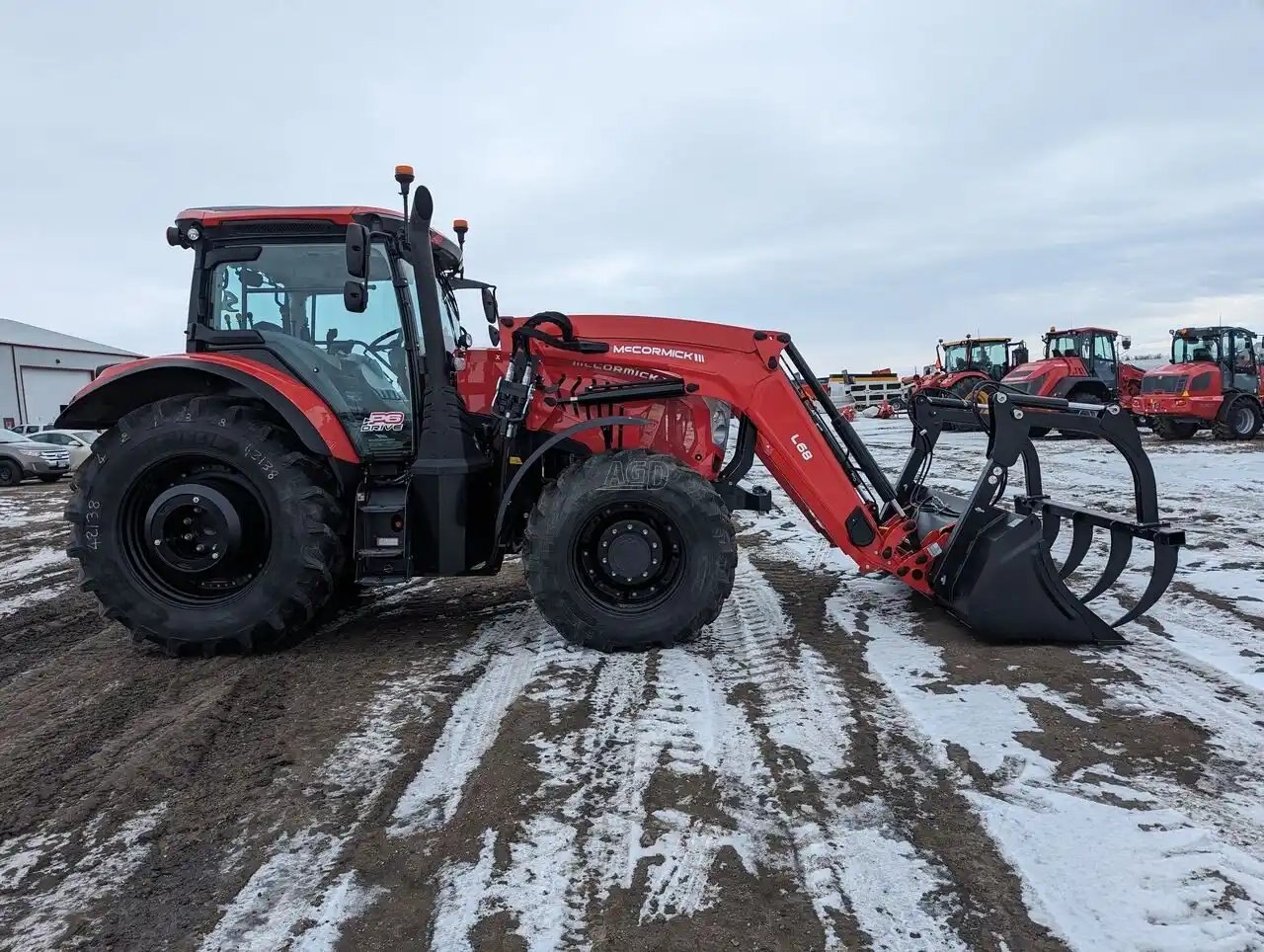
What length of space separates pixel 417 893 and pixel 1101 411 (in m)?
3.75

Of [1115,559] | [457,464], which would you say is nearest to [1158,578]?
[1115,559]

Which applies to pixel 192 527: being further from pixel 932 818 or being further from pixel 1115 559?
pixel 1115 559

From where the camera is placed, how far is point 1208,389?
57.2 feet

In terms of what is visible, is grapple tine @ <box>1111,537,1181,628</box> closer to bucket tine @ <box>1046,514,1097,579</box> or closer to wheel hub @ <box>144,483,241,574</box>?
bucket tine @ <box>1046,514,1097,579</box>

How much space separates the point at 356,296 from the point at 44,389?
37.4 m

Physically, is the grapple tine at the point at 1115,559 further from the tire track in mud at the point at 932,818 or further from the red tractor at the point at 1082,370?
the red tractor at the point at 1082,370

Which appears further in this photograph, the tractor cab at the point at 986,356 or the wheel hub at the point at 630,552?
the tractor cab at the point at 986,356

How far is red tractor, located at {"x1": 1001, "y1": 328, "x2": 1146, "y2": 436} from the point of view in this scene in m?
20.0

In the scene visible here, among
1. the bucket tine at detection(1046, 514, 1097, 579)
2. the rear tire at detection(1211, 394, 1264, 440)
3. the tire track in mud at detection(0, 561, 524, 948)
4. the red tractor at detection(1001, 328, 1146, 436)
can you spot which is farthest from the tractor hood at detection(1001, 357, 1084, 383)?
the tire track in mud at detection(0, 561, 524, 948)

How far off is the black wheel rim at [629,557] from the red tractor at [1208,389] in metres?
17.7

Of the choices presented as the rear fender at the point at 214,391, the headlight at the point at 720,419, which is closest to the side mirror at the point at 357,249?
the rear fender at the point at 214,391

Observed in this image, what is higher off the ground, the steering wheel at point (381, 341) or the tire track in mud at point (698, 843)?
the steering wheel at point (381, 341)

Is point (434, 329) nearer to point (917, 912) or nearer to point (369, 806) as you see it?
point (369, 806)

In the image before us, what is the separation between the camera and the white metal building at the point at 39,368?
103 feet
